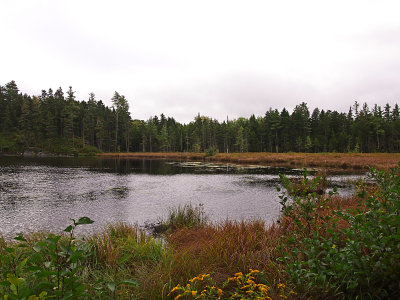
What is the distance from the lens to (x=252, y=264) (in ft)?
→ 15.3

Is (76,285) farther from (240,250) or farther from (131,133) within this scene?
(131,133)

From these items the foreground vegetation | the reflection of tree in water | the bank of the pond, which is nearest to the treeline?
the bank of the pond

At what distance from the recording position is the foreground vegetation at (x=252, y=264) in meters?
2.15

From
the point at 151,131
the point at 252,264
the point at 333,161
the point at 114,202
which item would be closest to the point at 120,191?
the point at 114,202

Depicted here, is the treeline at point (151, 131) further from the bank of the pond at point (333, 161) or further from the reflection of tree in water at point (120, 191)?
the reflection of tree in water at point (120, 191)

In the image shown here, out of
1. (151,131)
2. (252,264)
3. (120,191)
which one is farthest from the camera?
(151,131)

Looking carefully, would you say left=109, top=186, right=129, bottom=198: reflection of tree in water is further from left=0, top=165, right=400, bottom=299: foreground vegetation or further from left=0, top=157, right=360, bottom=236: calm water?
left=0, top=165, right=400, bottom=299: foreground vegetation

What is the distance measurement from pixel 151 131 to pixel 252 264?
296 ft

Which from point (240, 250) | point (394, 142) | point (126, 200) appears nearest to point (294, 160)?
point (126, 200)

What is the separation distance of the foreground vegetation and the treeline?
7199 centimetres

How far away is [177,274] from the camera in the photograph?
4.06 m

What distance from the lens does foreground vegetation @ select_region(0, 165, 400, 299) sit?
215 cm

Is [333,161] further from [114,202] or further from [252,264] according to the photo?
[252,264]

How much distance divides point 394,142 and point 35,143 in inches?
4449
